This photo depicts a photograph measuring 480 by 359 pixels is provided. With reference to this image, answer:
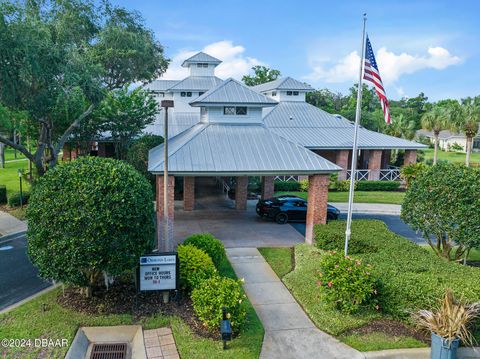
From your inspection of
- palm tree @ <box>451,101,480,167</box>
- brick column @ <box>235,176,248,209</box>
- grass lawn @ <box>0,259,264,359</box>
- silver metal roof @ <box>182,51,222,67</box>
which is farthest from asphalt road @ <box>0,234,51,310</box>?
palm tree @ <box>451,101,480,167</box>

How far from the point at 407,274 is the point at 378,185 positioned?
880 inches

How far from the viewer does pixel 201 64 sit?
134 feet

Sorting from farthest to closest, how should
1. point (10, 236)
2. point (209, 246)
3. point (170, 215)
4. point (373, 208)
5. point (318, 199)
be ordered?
point (373, 208) → point (10, 236) → point (318, 199) → point (170, 215) → point (209, 246)

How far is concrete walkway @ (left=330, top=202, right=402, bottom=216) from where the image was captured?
25.4 metres

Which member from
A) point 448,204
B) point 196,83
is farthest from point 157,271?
point 196,83

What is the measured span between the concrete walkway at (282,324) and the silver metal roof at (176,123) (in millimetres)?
20928

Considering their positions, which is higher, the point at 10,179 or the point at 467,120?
the point at 467,120

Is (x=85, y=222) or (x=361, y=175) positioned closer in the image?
(x=85, y=222)

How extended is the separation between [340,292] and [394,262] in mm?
2645

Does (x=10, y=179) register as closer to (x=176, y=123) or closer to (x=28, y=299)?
(x=176, y=123)

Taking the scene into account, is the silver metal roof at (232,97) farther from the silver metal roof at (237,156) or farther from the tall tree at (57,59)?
the tall tree at (57,59)

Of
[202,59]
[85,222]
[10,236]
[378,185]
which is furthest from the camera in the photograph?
[202,59]

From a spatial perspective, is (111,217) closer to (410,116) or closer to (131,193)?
(131,193)

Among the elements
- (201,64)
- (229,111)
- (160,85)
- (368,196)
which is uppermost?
(201,64)
